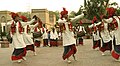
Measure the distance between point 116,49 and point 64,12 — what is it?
7.46ft

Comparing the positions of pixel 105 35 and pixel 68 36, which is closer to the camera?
pixel 68 36

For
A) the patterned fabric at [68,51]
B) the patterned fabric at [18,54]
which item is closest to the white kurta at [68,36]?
the patterned fabric at [68,51]

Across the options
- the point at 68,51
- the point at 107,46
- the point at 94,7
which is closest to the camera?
the point at 68,51

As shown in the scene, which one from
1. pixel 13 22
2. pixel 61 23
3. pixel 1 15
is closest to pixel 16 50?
pixel 13 22

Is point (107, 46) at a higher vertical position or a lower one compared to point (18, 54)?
higher

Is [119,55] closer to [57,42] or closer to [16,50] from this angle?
[16,50]

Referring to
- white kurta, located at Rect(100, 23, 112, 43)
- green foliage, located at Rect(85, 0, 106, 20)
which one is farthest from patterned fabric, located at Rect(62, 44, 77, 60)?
green foliage, located at Rect(85, 0, 106, 20)

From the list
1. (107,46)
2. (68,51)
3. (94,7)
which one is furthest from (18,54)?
(94,7)

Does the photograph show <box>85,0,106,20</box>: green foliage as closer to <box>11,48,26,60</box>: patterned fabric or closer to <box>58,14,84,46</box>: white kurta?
<box>11,48,26,60</box>: patterned fabric

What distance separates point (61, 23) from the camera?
36.4ft

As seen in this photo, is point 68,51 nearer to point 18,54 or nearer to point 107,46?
point 18,54

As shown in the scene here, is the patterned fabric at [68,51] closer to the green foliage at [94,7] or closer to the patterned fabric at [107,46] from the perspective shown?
the patterned fabric at [107,46]

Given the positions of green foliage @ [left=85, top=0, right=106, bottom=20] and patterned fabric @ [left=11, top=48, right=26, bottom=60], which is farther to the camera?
green foliage @ [left=85, top=0, right=106, bottom=20]

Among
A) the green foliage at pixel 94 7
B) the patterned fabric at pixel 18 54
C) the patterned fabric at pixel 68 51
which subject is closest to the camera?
the patterned fabric at pixel 68 51
